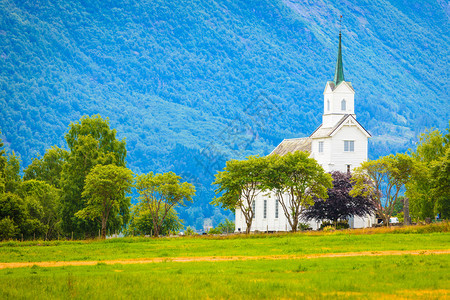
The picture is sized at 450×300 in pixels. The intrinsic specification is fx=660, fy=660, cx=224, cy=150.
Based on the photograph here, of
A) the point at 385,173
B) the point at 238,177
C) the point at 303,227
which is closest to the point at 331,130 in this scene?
the point at 385,173

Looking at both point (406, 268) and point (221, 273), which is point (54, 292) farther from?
point (406, 268)

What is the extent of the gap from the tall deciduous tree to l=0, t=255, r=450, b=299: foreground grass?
48.1 meters

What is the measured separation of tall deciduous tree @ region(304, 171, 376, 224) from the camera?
80188 mm

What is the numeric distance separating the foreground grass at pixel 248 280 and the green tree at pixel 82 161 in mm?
49552

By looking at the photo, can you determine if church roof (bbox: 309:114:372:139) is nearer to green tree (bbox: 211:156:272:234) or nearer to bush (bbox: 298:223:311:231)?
bush (bbox: 298:223:311:231)

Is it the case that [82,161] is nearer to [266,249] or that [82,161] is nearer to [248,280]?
[266,249]

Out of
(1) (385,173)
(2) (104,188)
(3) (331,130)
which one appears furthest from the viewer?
(3) (331,130)

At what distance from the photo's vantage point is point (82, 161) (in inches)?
3278

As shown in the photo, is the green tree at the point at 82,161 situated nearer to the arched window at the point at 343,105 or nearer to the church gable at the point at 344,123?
the church gable at the point at 344,123

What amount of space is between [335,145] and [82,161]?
34.5 meters

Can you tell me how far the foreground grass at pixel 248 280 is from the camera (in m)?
22.5

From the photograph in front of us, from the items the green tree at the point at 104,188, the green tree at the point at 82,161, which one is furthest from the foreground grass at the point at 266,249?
the green tree at the point at 82,161

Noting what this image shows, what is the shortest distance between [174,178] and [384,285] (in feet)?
169

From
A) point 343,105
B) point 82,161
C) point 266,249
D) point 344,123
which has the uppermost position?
point 343,105
